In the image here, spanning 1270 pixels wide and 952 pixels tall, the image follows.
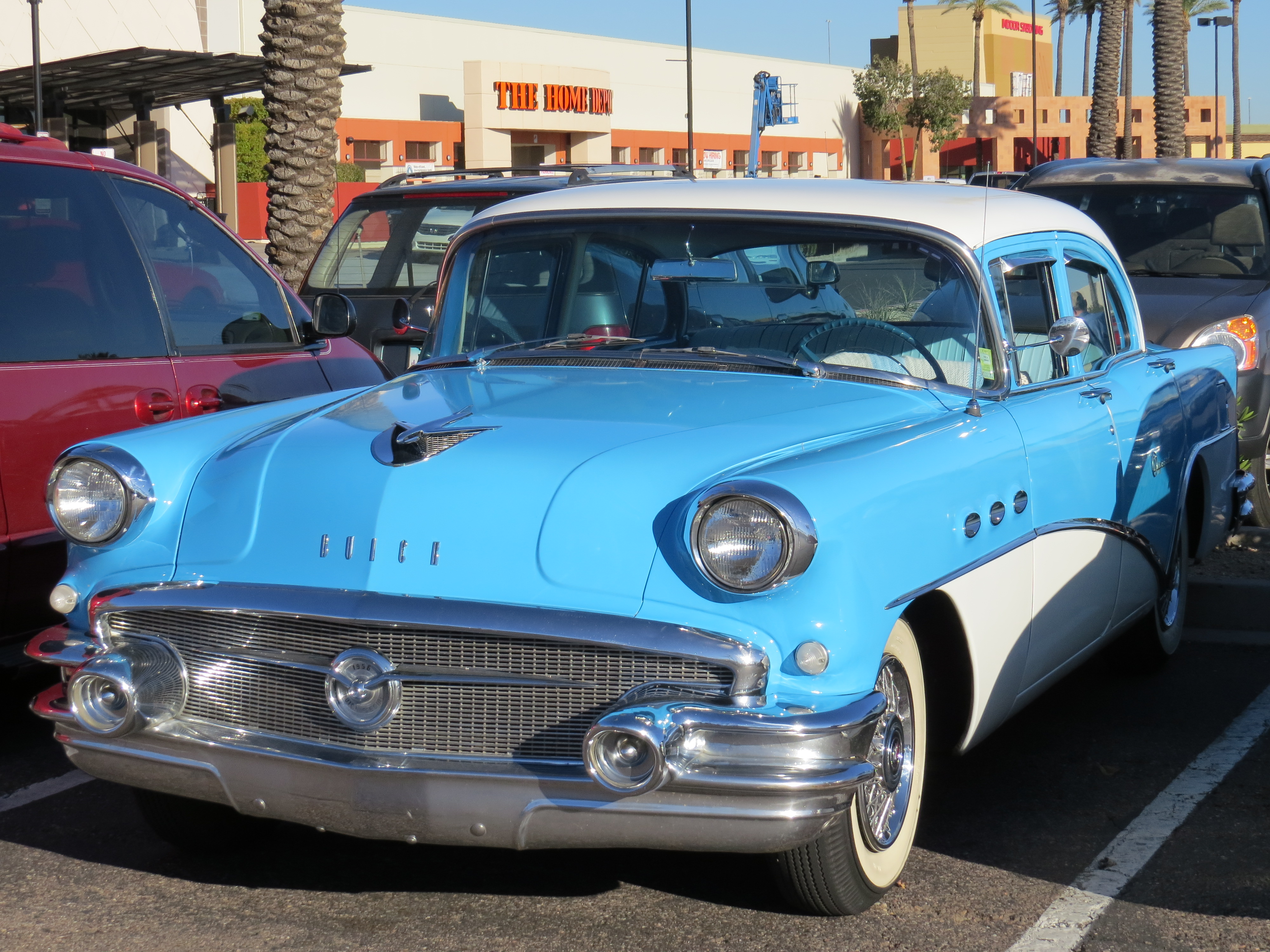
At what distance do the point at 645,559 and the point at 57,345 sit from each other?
2.45 meters

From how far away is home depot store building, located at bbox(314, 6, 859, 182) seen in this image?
155 ft

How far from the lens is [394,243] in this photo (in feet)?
32.6

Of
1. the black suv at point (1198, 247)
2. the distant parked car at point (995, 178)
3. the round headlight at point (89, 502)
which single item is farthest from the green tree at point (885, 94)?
the round headlight at point (89, 502)

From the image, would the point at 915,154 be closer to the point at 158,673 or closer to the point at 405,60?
the point at 405,60

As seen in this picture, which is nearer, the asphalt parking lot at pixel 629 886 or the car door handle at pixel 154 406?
the asphalt parking lot at pixel 629 886

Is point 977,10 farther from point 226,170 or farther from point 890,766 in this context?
point 890,766

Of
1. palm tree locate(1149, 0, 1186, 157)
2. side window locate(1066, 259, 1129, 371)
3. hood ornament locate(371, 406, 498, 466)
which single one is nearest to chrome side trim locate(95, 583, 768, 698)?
hood ornament locate(371, 406, 498, 466)

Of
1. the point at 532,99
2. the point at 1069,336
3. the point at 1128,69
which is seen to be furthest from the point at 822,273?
the point at 1128,69

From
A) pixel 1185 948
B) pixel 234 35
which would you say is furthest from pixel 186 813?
pixel 234 35

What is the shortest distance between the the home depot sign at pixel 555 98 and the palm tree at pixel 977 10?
24.7 meters

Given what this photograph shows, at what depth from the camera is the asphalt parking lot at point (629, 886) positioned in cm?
340

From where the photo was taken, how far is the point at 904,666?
136 inches

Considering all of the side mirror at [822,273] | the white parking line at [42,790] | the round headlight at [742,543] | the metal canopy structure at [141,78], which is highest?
the metal canopy structure at [141,78]

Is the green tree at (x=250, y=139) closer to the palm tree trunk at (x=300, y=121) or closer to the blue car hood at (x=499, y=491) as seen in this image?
the palm tree trunk at (x=300, y=121)
